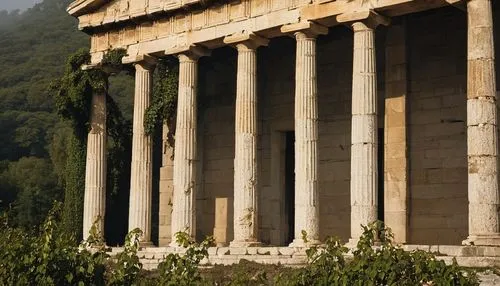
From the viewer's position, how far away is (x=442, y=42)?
2923 centimetres

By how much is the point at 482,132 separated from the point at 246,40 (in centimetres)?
934

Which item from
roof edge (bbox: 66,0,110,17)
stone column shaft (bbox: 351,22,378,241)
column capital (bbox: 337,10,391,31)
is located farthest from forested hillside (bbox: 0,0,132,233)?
column capital (bbox: 337,10,391,31)

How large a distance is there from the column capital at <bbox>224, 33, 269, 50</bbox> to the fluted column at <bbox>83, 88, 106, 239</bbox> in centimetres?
673

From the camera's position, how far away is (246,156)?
29375 millimetres

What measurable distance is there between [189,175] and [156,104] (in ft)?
12.3

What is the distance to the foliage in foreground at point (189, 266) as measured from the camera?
42.2 ft

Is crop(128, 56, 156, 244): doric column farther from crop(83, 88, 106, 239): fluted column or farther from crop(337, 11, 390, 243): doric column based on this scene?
crop(337, 11, 390, 243): doric column

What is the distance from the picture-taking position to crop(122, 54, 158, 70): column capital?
32906 mm

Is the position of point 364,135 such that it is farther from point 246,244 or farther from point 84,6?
point 84,6

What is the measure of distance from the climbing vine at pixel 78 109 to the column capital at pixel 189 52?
2.78 metres

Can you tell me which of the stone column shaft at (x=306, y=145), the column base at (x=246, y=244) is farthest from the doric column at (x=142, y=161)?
the stone column shaft at (x=306, y=145)

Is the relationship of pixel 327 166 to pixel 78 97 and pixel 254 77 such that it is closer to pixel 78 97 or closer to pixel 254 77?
pixel 254 77

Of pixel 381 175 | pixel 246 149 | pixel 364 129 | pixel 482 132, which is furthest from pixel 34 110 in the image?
pixel 482 132

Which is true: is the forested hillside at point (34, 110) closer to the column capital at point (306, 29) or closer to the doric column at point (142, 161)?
the doric column at point (142, 161)
